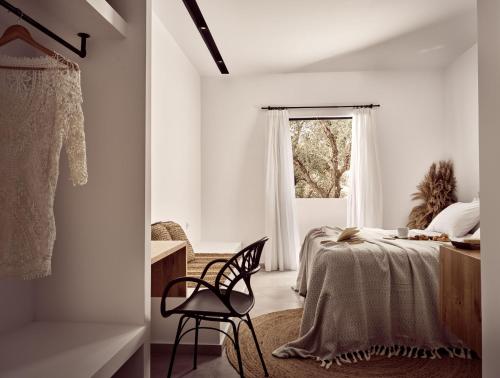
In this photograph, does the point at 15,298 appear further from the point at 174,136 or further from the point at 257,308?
the point at 174,136

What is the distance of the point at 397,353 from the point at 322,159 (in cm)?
507

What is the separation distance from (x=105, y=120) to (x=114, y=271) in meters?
0.72

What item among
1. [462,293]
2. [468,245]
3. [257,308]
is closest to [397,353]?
[462,293]

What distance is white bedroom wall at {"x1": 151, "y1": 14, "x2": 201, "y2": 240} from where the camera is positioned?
12.6 ft

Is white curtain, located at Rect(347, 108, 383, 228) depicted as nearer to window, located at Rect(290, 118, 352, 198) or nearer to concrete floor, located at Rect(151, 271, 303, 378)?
concrete floor, located at Rect(151, 271, 303, 378)

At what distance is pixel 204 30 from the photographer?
416 cm

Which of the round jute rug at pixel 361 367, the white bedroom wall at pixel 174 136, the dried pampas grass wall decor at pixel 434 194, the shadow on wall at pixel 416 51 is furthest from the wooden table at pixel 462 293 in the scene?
the dried pampas grass wall decor at pixel 434 194

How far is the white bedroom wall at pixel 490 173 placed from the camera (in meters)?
1.45

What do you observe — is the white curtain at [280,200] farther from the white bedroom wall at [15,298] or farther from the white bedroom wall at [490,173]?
the white bedroom wall at [490,173]

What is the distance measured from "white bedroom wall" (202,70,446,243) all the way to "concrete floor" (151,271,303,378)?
1.06m

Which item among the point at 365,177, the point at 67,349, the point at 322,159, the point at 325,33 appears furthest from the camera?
the point at 322,159

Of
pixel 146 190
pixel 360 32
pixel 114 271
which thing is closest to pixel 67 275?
pixel 114 271

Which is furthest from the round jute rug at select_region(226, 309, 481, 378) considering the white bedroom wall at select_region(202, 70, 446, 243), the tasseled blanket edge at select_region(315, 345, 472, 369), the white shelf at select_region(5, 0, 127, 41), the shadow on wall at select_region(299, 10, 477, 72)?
the shadow on wall at select_region(299, 10, 477, 72)

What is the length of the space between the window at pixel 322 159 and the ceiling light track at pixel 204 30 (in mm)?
2502
